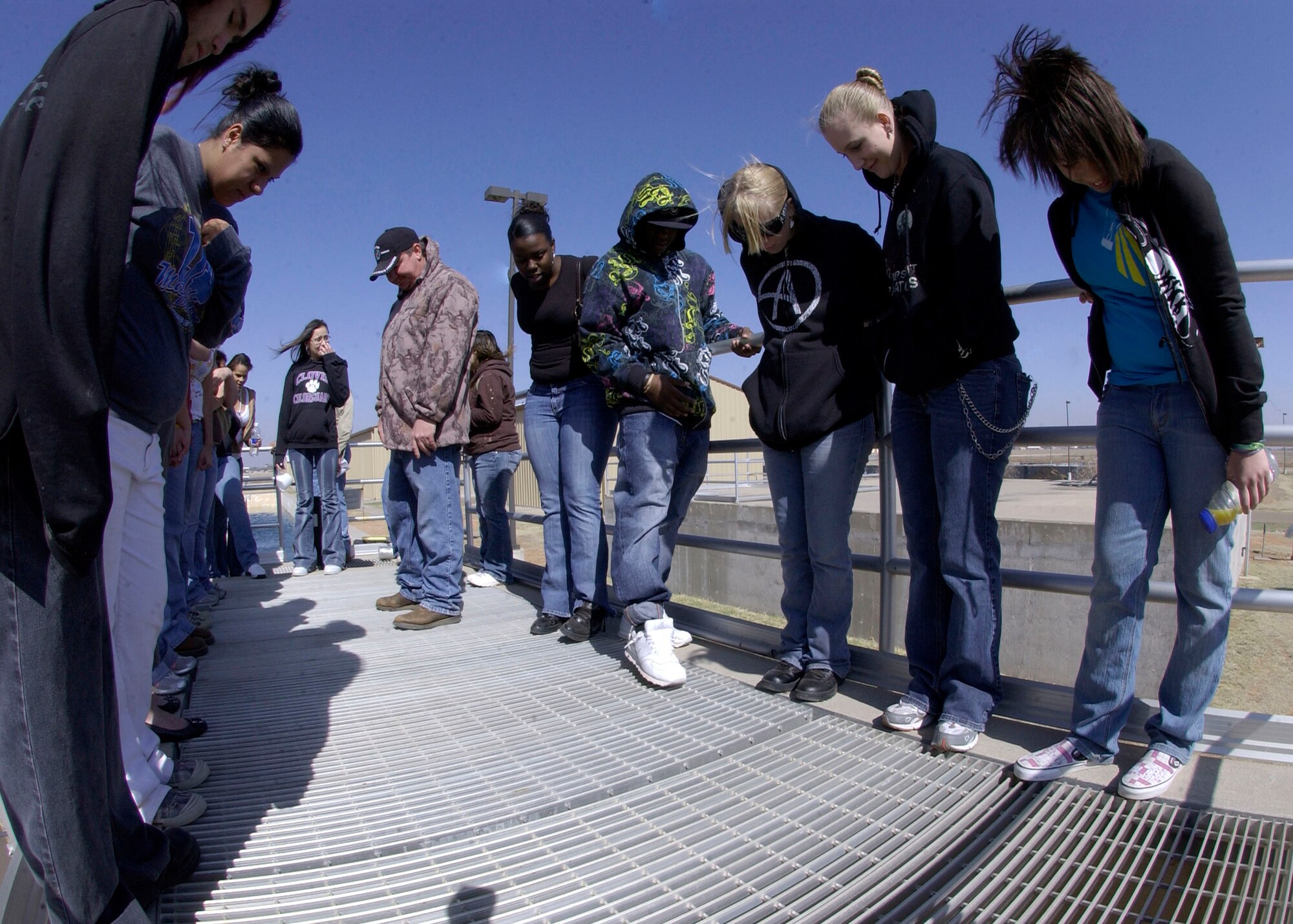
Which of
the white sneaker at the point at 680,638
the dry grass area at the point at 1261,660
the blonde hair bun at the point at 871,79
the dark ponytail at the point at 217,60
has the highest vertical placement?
the blonde hair bun at the point at 871,79

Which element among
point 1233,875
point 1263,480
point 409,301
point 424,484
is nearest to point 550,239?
point 409,301

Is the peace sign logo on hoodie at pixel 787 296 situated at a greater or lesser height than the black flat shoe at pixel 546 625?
greater

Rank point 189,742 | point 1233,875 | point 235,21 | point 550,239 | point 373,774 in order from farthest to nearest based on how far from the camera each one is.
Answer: point 550,239 < point 189,742 < point 373,774 < point 1233,875 < point 235,21

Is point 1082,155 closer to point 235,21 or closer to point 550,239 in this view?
point 235,21

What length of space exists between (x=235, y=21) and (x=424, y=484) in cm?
A: 247

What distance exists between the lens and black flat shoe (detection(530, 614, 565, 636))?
3295 mm

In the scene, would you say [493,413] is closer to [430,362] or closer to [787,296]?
[430,362]

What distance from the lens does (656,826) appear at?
162 centimetres

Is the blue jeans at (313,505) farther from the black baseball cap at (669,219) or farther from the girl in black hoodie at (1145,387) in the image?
the girl in black hoodie at (1145,387)

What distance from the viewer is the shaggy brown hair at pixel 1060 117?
1673 millimetres

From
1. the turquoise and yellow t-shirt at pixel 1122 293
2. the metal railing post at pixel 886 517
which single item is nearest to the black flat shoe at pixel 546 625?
the metal railing post at pixel 886 517

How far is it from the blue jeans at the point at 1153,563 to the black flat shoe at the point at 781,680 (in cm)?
83

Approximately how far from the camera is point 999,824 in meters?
1.58

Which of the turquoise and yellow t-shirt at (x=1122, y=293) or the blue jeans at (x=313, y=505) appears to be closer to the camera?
the turquoise and yellow t-shirt at (x=1122, y=293)
